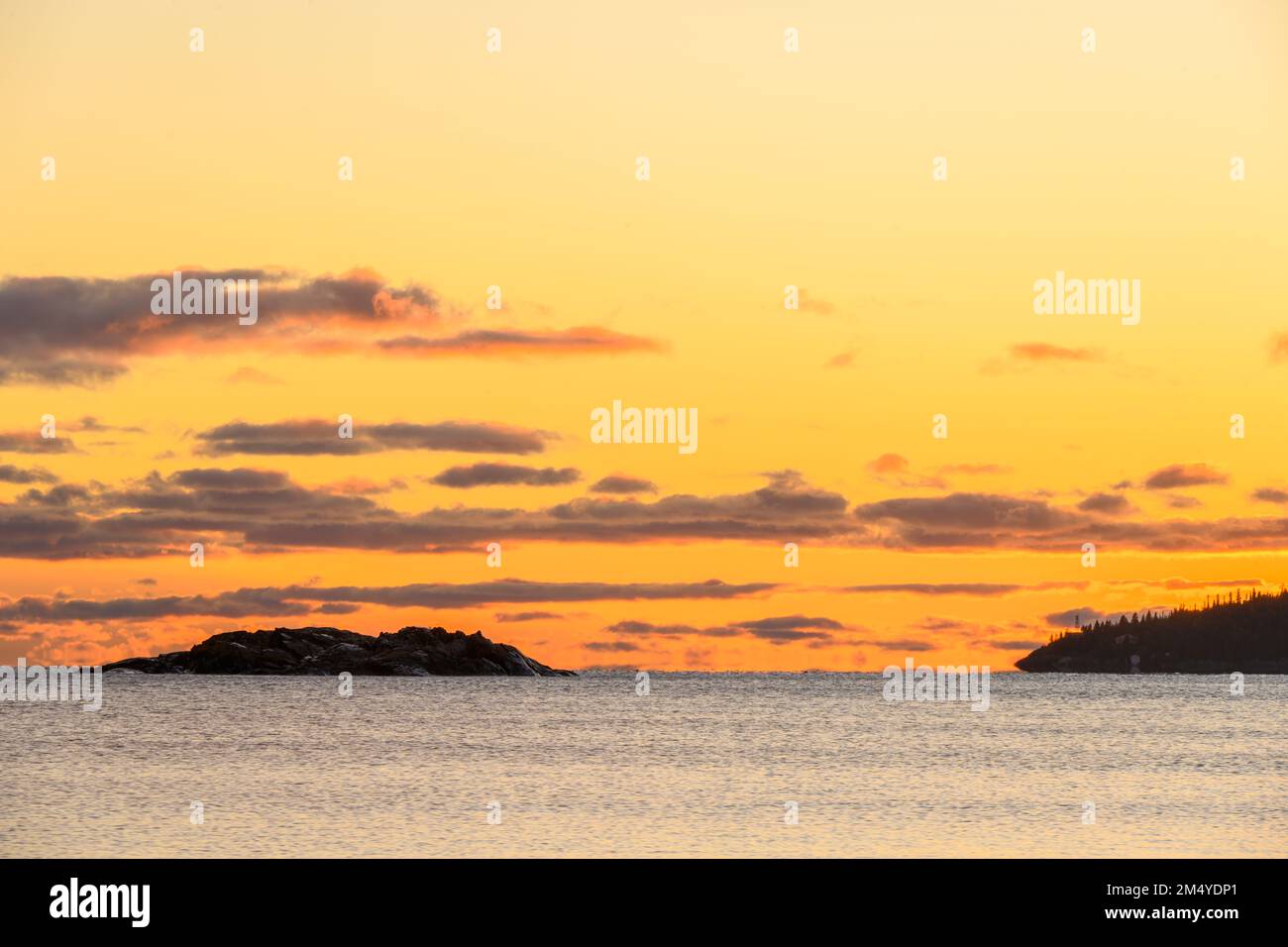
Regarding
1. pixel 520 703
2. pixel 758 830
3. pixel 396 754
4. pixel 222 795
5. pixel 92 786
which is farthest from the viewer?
pixel 520 703

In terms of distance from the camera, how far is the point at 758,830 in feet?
181

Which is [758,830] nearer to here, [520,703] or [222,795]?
[222,795]

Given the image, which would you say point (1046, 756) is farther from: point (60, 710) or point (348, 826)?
point (60, 710)

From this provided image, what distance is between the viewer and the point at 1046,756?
3807 inches

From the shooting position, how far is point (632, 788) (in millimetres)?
72062

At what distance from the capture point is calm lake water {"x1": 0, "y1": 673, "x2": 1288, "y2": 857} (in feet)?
171

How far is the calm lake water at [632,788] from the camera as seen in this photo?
52.1m

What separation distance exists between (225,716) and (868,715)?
67.4 meters
